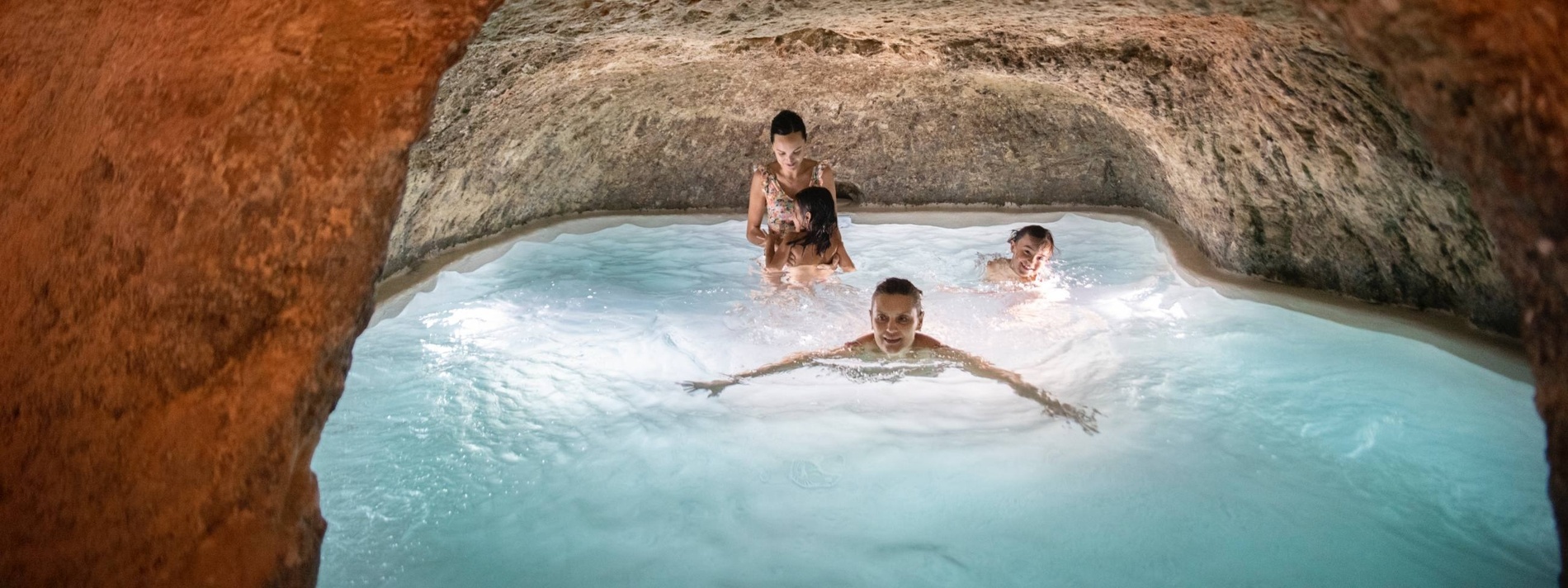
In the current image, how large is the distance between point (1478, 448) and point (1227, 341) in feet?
5.10

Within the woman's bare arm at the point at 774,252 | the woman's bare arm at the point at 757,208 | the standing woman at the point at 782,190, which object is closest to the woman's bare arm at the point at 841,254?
the standing woman at the point at 782,190

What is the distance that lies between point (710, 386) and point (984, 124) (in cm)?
474

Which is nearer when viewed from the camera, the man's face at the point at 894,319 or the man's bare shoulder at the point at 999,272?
the man's face at the point at 894,319

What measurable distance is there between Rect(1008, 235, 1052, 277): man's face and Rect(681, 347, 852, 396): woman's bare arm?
1.85 meters

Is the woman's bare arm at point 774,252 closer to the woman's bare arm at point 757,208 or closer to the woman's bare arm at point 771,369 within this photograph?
the woman's bare arm at point 757,208

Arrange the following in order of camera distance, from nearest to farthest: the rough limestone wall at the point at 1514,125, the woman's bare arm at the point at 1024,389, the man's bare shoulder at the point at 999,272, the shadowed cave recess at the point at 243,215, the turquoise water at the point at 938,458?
the rough limestone wall at the point at 1514,125 → the shadowed cave recess at the point at 243,215 → the turquoise water at the point at 938,458 → the woman's bare arm at the point at 1024,389 → the man's bare shoulder at the point at 999,272

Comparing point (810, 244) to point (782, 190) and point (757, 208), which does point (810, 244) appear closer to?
point (782, 190)

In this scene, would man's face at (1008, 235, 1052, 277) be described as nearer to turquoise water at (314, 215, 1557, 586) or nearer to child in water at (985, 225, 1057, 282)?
child in water at (985, 225, 1057, 282)

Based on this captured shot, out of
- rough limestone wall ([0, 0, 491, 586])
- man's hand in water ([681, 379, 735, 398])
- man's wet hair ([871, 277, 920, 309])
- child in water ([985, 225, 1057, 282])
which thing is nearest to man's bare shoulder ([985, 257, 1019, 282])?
child in water ([985, 225, 1057, 282])

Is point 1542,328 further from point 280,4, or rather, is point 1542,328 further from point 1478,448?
point 280,4

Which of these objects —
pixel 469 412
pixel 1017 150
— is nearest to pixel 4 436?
pixel 469 412

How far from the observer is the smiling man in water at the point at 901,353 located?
4379 millimetres

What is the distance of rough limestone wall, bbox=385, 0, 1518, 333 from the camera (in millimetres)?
4438

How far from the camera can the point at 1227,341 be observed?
5270 mm
